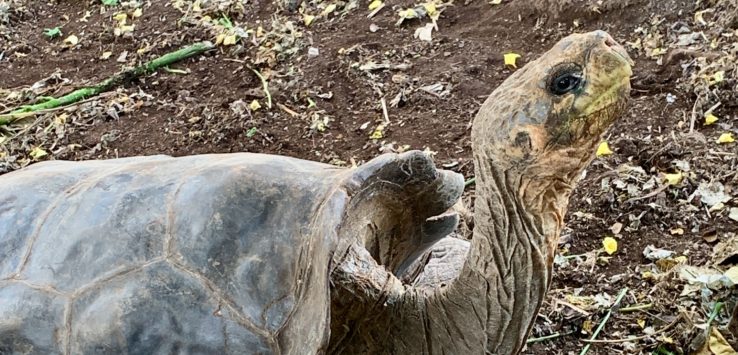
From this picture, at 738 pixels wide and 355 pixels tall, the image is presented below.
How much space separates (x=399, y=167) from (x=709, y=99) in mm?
2194

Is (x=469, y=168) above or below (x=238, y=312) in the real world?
below

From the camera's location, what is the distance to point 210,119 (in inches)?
192

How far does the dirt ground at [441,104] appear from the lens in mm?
3129

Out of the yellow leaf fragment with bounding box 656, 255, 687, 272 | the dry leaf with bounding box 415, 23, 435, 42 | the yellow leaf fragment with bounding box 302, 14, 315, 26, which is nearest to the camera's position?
the yellow leaf fragment with bounding box 656, 255, 687, 272

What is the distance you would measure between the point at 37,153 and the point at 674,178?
375 centimetres

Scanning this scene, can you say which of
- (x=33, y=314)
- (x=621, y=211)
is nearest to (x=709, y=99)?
(x=621, y=211)

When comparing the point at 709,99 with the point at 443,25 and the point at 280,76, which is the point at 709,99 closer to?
the point at 443,25

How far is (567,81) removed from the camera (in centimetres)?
176

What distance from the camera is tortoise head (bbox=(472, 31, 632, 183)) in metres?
1.74

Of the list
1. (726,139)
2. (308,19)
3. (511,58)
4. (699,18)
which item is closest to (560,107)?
(726,139)

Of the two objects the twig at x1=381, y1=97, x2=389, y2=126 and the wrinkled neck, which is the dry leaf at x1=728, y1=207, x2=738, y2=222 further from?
the twig at x1=381, y1=97, x2=389, y2=126

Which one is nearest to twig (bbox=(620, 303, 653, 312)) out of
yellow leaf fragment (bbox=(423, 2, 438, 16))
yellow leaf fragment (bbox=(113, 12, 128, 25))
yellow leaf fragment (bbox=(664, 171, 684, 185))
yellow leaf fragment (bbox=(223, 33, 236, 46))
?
yellow leaf fragment (bbox=(664, 171, 684, 185))

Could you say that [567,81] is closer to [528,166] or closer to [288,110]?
[528,166]

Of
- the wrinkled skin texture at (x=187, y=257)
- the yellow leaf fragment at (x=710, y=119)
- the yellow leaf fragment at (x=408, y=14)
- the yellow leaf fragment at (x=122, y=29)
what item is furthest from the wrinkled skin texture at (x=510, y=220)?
the yellow leaf fragment at (x=122, y=29)
